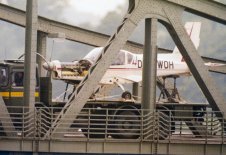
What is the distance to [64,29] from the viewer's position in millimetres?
36125

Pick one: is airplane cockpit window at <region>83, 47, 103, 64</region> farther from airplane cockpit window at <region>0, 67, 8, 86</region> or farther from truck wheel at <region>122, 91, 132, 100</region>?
airplane cockpit window at <region>0, 67, 8, 86</region>

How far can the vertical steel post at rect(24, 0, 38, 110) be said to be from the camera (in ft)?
81.1

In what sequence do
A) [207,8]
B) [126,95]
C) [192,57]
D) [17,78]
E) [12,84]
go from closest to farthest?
1. [192,57]
2. [207,8]
3. [12,84]
4. [17,78]
5. [126,95]

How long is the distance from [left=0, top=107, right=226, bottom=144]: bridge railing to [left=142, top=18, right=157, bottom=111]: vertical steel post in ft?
1.48

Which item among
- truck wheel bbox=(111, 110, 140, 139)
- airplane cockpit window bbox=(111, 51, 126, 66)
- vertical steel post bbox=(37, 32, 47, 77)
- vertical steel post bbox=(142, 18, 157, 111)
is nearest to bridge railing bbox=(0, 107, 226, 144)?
truck wheel bbox=(111, 110, 140, 139)

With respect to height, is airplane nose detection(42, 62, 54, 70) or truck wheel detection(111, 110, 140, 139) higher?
airplane nose detection(42, 62, 54, 70)

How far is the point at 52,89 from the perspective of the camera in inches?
1148

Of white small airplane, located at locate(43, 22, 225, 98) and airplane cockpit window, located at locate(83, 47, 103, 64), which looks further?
airplane cockpit window, located at locate(83, 47, 103, 64)

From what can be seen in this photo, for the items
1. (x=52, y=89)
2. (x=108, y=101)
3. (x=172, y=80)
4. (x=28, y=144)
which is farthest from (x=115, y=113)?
(x=172, y=80)

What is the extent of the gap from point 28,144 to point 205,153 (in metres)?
6.05

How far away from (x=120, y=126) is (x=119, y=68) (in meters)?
5.90

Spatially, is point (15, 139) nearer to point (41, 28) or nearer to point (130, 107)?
point (130, 107)

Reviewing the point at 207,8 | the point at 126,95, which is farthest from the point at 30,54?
the point at 207,8

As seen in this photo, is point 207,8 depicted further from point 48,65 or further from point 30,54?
point 48,65
